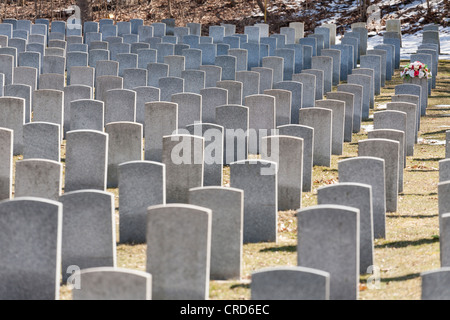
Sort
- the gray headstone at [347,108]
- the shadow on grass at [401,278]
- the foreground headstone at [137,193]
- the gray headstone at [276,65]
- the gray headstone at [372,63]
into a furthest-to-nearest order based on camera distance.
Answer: the gray headstone at [372,63], the gray headstone at [276,65], the gray headstone at [347,108], the foreground headstone at [137,193], the shadow on grass at [401,278]

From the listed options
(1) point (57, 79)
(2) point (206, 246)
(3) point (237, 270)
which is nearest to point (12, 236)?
(2) point (206, 246)

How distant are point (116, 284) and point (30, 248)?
134cm

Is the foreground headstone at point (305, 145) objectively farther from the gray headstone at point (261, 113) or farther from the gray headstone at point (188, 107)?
the gray headstone at point (188, 107)

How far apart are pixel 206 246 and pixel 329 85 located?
13204 millimetres

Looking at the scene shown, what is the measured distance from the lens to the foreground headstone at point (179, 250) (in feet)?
23.6

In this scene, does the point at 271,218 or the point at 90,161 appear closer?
the point at 271,218

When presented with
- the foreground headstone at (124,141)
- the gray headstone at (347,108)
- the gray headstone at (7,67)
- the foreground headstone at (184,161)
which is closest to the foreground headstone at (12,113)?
the foreground headstone at (124,141)

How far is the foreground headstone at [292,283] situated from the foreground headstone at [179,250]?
1123 millimetres

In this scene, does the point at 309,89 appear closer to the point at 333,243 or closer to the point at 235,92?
the point at 235,92

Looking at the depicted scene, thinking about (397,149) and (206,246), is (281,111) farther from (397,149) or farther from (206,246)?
(206,246)

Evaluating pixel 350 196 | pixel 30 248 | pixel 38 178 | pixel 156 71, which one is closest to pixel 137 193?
pixel 38 178

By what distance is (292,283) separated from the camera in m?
6.11

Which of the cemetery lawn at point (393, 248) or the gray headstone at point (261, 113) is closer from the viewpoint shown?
the cemetery lawn at point (393, 248)
